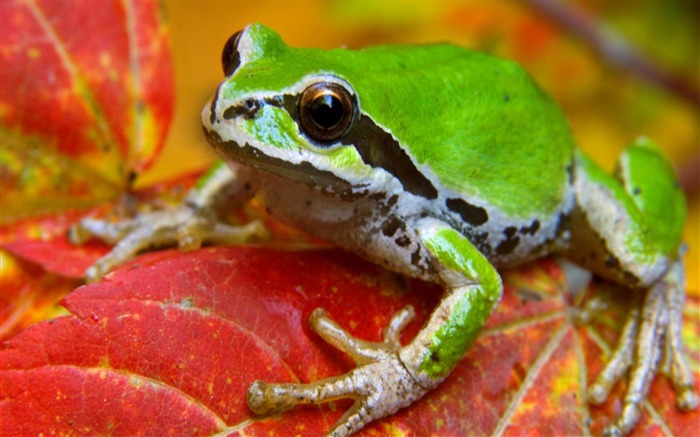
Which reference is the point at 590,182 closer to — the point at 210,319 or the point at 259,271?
the point at 259,271

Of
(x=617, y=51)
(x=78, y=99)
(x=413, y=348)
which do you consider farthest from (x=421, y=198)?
(x=617, y=51)

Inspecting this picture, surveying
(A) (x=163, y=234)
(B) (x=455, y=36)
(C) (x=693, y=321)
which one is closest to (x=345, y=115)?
(A) (x=163, y=234)

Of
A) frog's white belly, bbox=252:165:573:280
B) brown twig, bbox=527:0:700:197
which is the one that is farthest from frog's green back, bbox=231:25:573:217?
brown twig, bbox=527:0:700:197

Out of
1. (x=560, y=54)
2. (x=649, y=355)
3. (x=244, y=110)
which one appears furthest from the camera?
(x=560, y=54)

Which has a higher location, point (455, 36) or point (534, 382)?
point (455, 36)

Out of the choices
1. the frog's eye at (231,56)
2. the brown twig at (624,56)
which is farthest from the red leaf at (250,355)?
the brown twig at (624,56)

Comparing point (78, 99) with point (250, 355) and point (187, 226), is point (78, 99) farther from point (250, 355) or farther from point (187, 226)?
point (250, 355)

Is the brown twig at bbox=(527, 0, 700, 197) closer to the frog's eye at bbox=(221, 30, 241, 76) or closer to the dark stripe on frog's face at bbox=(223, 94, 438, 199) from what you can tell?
the dark stripe on frog's face at bbox=(223, 94, 438, 199)
